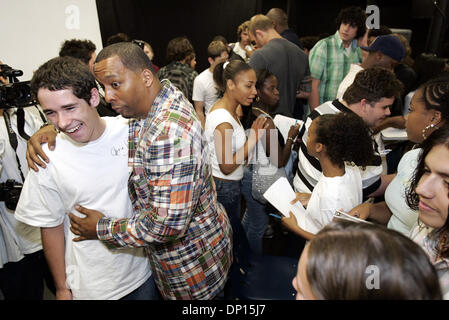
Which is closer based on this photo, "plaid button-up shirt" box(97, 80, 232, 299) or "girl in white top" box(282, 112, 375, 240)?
"plaid button-up shirt" box(97, 80, 232, 299)

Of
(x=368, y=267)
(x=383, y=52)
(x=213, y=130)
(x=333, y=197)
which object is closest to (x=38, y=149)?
(x=213, y=130)

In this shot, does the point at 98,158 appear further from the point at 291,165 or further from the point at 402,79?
the point at 402,79

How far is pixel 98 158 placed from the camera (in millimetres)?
1271

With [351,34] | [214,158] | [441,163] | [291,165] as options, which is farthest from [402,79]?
[441,163]

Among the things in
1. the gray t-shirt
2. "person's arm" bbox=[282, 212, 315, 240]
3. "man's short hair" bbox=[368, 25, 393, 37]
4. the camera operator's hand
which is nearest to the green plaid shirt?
the gray t-shirt

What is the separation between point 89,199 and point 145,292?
536 mm

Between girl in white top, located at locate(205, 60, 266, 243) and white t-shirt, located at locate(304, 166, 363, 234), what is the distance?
58cm

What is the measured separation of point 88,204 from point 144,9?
19.1ft

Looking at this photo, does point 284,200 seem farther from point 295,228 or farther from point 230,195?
point 230,195

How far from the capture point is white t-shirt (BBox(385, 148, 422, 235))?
1.41 meters

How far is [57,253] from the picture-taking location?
1.30 metres

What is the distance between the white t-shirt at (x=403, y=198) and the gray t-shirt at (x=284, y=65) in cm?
134

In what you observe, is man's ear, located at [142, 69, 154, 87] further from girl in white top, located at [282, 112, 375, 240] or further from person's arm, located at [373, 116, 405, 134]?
person's arm, located at [373, 116, 405, 134]

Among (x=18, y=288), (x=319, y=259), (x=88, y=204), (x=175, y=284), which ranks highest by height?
(x=319, y=259)
